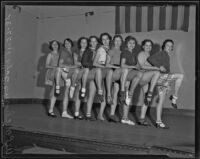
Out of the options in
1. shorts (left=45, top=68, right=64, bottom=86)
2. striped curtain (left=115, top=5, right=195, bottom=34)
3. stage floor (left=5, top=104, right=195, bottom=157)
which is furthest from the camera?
shorts (left=45, top=68, right=64, bottom=86)

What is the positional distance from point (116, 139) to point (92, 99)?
1.23 feet

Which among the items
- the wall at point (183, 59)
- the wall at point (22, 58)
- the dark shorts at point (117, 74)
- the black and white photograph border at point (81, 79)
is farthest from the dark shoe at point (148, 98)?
the wall at point (22, 58)

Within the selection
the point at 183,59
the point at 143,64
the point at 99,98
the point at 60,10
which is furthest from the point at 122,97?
the point at 60,10

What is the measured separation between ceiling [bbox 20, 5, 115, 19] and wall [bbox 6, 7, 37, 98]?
0.18 feet

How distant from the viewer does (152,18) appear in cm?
210

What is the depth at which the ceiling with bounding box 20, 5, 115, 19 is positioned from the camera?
2.09 metres

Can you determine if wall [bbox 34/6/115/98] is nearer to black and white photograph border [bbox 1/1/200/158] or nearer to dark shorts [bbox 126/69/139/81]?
black and white photograph border [bbox 1/1/200/158]

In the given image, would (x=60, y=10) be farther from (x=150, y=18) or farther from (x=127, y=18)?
(x=150, y=18)

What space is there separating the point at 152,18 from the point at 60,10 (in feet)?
2.29

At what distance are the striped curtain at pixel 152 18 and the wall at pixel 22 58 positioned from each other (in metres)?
0.68

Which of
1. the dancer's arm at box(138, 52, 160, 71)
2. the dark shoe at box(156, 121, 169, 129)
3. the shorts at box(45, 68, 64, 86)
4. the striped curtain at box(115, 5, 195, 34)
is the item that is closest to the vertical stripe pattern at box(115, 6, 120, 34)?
the striped curtain at box(115, 5, 195, 34)

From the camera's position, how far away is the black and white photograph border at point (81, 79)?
6.69 feet

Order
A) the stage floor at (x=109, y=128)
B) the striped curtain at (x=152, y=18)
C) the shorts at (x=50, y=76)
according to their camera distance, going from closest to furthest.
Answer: the stage floor at (x=109, y=128)
the striped curtain at (x=152, y=18)
the shorts at (x=50, y=76)

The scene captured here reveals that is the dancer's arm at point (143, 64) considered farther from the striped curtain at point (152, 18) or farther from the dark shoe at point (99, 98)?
the dark shoe at point (99, 98)
